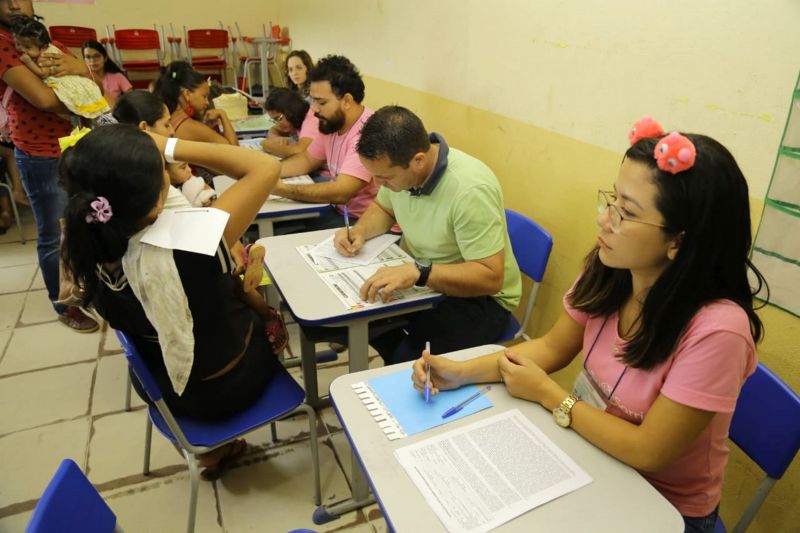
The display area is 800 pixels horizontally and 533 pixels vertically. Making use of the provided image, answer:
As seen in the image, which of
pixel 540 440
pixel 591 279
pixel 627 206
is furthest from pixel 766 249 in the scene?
pixel 540 440

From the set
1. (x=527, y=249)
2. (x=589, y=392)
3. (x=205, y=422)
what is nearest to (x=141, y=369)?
(x=205, y=422)

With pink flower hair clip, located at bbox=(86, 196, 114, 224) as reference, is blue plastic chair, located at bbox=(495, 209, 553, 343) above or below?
below

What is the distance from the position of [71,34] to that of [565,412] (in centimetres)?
719

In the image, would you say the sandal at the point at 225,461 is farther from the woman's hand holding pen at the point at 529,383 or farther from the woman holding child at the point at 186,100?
the woman holding child at the point at 186,100

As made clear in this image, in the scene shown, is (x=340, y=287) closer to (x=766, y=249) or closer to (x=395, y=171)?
(x=395, y=171)

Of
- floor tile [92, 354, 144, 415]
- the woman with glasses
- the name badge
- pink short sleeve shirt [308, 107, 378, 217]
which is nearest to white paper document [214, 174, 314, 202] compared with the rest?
pink short sleeve shirt [308, 107, 378, 217]

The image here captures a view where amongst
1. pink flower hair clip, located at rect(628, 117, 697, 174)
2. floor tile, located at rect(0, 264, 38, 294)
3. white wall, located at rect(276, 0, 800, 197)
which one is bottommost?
floor tile, located at rect(0, 264, 38, 294)

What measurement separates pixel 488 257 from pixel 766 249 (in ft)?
2.58

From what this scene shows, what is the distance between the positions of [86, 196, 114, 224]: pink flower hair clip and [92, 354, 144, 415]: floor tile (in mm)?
1501

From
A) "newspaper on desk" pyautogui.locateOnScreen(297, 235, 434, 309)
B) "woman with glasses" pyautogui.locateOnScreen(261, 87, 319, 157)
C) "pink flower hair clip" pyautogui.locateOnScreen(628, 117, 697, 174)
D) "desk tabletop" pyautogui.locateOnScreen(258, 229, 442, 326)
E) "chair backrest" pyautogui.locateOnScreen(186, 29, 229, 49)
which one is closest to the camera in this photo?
"pink flower hair clip" pyautogui.locateOnScreen(628, 117, 697, 174)

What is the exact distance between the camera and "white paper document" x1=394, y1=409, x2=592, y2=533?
0.87 metres

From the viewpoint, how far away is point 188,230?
1219 mm

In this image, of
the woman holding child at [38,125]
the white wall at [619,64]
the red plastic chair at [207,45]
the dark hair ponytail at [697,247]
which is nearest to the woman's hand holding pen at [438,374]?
the dark hair ponytail at [697,247]

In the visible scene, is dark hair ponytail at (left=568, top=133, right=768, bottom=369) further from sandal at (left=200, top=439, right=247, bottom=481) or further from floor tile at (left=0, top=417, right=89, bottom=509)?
floor tile at (left=0, top=417, right=89, bottom=509)
